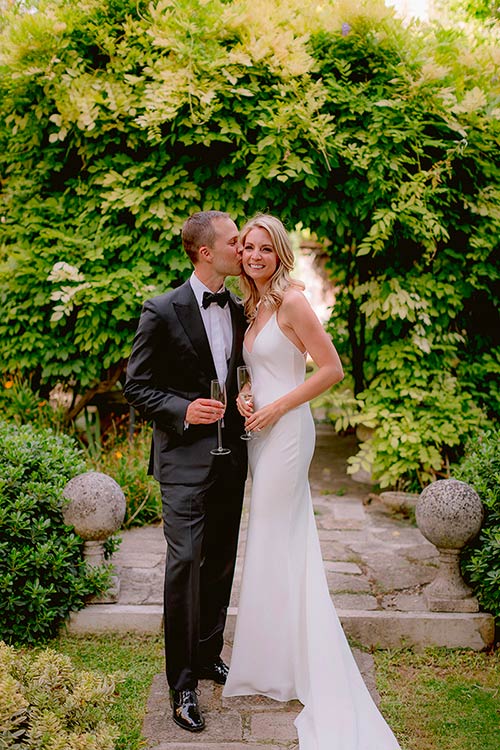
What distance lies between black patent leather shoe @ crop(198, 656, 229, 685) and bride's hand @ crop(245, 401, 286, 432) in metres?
1.19

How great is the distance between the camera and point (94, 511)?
13.3 ft

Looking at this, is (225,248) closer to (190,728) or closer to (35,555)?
(35,555)

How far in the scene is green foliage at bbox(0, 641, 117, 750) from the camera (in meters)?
2.45

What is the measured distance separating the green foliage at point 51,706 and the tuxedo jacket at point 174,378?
865mm

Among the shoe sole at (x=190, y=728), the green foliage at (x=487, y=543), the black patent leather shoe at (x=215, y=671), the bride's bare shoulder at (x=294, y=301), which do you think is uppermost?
the bride's bare shoulder at (x=294, y=301)

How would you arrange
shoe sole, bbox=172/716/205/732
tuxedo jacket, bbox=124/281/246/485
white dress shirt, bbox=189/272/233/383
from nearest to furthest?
1. shoe sole, bbox=172/716/205/732
2. tuxedo jacket, bbox=124/281/246/485
3. white dress shirt, bbox=189/272/233/383

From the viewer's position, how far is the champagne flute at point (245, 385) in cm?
313

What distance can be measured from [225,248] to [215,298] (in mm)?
221

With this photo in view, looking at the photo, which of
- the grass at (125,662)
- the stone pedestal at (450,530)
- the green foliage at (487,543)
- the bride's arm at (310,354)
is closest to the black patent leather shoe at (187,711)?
the grass at (125,662)

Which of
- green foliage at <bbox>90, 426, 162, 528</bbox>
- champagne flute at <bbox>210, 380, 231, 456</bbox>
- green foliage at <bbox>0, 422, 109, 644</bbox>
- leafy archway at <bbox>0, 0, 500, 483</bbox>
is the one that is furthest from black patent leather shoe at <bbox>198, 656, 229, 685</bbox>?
leafy archway at <bbox>0, 0, 500, 483</bbox>

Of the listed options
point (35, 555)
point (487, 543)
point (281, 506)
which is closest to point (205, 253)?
point (281, 506)

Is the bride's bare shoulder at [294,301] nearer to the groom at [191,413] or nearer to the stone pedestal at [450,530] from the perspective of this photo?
the groom at [191,413]

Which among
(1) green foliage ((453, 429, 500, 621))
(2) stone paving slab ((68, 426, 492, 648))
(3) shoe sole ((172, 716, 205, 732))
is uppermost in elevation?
(1) green foliage ((453, 429, 500, 621))

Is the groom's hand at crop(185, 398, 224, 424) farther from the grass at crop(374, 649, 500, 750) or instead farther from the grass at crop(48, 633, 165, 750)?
the grass at crop(374, 649, 500, 750)
